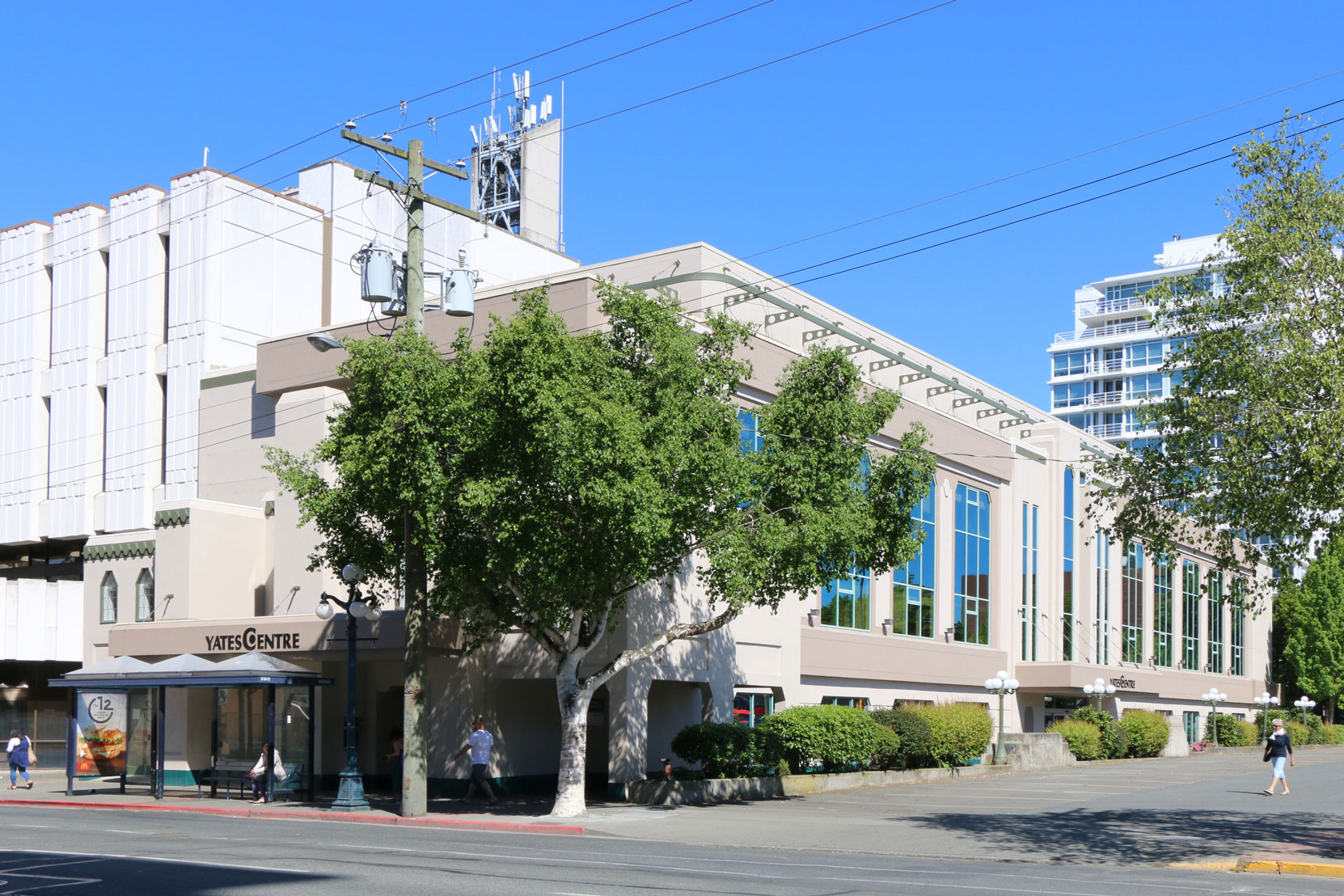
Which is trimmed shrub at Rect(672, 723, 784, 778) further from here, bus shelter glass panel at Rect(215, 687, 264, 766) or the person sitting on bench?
bus shelter glass panel at Rect(215, 687, 264, 766)

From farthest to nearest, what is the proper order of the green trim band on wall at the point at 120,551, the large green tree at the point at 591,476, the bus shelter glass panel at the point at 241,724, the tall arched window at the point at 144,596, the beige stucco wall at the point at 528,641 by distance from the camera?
the green trim band on wall at the point at 120,551 < the tall arched window at the point at 144,596 < the bus shelter glass panel at the point at 241,724 < the beige stucco wall at the point at 528,641 < the large green tree at the point at 591,476

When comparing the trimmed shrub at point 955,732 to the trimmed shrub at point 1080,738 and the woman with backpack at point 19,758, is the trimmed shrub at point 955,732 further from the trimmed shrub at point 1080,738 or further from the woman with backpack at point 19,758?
the woman with backpack at point 19,758

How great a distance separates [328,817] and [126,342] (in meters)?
23.9

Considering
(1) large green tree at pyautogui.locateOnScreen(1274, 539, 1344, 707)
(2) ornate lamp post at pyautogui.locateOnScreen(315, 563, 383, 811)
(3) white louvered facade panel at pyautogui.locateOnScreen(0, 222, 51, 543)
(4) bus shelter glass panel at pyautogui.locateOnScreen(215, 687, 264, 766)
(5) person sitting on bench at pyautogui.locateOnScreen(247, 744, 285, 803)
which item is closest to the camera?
(2) ornate lamp post at pyautogui.locateOnScreen(315, 563, 383, 811)

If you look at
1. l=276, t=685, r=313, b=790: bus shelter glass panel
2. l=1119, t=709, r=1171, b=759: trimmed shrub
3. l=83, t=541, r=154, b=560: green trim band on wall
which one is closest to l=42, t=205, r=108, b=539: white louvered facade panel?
l=83, t=541, r=154, b=560: green trim band on wall

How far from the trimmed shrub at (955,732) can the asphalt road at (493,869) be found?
51.9 feet

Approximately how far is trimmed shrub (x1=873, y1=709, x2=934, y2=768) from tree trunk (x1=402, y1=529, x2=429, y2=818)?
13526 mm

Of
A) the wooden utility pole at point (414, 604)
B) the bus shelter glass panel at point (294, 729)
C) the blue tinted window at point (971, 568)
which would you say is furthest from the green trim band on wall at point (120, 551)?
the blue tinted window at point (971, 568)

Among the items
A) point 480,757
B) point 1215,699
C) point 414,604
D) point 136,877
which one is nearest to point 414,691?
point 414,604

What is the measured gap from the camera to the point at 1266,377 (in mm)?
17422

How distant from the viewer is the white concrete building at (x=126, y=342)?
40219 millimetres

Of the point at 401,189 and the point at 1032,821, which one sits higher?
the point at 401,189

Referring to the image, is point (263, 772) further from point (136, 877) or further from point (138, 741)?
point (136, 877)

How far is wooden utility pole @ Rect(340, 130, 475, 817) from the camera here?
23078 mm
